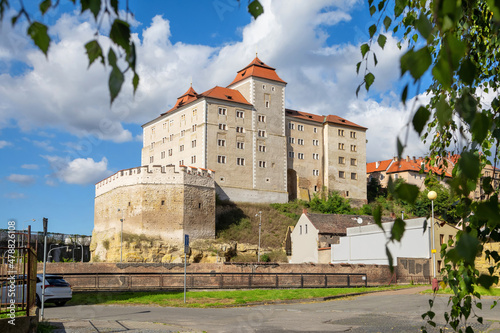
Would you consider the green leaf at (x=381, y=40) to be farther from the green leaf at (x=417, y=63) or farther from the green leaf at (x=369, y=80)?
the green leaf at (x=417, y=63)

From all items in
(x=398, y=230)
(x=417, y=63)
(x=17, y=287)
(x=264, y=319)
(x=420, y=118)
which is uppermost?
(x=417, y=63)

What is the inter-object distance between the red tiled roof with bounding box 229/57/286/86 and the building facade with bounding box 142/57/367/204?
0.56ft

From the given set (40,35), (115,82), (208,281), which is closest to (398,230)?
(115,82)

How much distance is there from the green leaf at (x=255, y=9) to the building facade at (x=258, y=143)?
67729 mm

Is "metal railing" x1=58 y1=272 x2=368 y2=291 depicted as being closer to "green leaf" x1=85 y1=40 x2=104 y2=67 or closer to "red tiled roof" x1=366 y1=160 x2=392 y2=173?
"green leaf" x1=85 y1=40 x2=104 y2=67

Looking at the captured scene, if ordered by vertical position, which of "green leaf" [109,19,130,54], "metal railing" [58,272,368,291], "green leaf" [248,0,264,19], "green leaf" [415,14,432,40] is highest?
"green leaf" [248,0,264,19]

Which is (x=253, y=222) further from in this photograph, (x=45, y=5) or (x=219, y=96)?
(x=45, y=5)

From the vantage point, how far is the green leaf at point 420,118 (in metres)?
1.82

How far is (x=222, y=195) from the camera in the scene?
70125mm

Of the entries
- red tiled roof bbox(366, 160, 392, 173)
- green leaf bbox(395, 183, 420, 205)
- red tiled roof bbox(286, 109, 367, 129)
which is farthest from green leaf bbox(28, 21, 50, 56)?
red tiled roof bbox(366, 160, 392, 173)

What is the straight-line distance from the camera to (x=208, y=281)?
3234cm

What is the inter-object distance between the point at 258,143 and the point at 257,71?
37.7 ft

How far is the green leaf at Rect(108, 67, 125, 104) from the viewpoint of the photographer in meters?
1.71

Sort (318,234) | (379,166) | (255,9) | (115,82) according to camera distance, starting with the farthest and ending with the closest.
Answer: (379,166) < (318,234) < (255,9) < (115,82)
